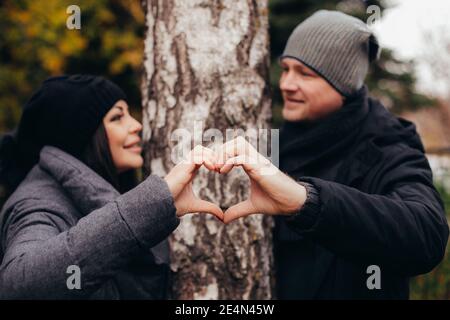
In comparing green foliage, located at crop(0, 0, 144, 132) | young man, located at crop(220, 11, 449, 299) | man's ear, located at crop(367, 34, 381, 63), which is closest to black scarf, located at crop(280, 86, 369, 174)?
young man, located at crop(220, 11, 449, 299)

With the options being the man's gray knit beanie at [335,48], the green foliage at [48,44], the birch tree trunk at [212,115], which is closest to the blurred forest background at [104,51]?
the green foliage at [48,44]

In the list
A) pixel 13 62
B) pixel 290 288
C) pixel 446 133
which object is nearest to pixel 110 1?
pixel 13 62

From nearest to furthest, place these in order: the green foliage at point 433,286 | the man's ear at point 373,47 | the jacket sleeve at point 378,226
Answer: the jacket sleeve at point 378,226
the man's ear at point 373,47
the green foliage at point 433,286

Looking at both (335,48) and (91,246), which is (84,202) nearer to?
(91,246)

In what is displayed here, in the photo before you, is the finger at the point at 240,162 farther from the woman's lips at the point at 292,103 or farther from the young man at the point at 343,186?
the woman's lips at the point at 292,103

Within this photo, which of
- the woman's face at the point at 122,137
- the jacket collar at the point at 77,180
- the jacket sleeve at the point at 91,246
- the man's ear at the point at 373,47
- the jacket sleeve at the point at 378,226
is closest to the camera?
the jacket sleeve at the point at 91,246

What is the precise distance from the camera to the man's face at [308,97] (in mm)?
2393

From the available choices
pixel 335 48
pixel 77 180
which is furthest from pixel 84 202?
pixel 335 48

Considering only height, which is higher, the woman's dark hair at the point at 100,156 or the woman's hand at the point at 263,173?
the woman's hand at the point at 263,173

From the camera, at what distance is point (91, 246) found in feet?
4.94

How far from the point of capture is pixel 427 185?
1923mm

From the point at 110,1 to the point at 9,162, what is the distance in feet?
23.6

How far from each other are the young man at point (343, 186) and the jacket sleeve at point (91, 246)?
0.28 m

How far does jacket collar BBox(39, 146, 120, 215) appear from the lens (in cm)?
191
